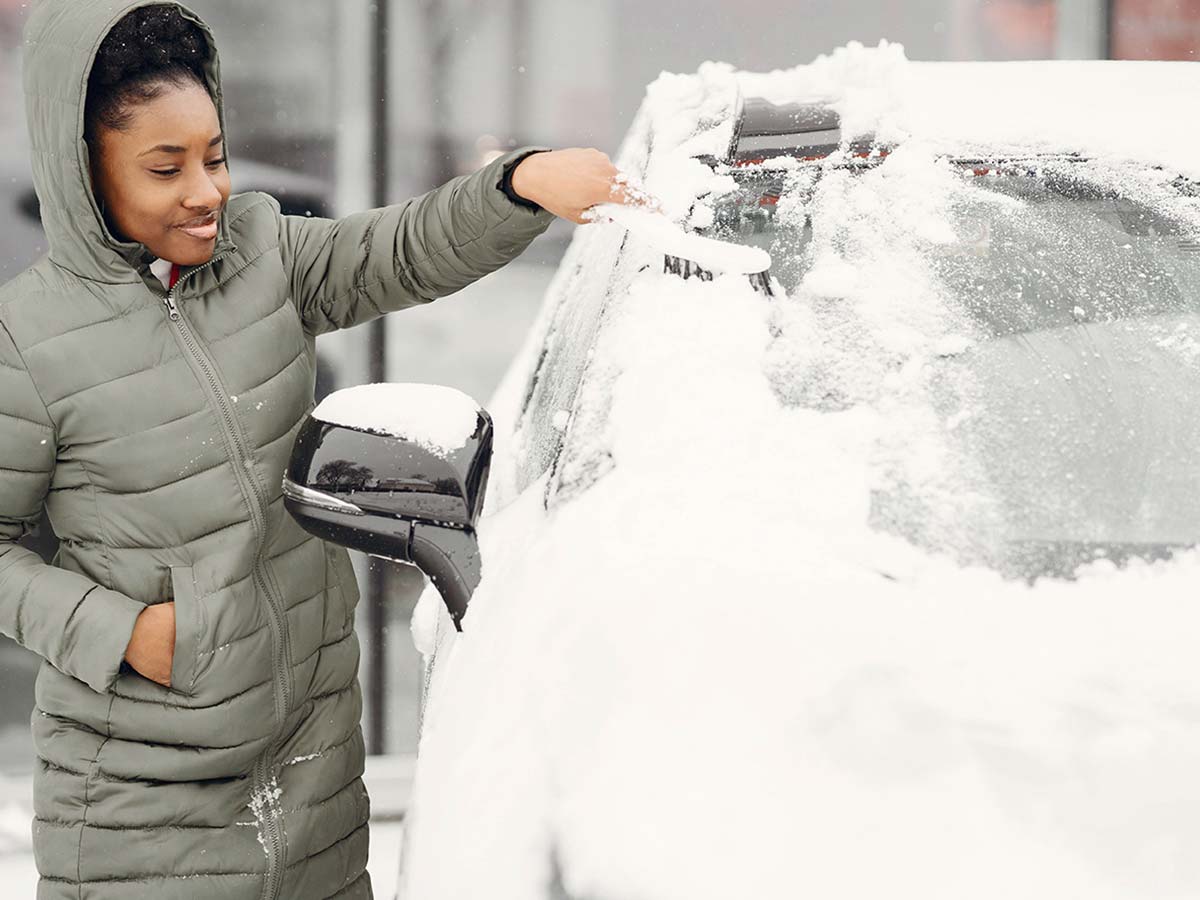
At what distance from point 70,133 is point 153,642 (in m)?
0.66

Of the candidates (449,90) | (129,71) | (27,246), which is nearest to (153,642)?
(129,71)

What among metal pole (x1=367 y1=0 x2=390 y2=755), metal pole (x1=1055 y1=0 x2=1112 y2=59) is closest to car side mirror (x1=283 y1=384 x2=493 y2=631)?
metal pole (x1=367 y1=0 x2=390 y2=755)

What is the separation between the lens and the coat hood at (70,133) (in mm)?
1653

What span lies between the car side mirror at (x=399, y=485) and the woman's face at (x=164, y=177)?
1.48ft

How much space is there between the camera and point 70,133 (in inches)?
65.1

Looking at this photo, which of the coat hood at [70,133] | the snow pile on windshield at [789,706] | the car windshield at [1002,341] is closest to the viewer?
the snow pile on windshield at [789,706]

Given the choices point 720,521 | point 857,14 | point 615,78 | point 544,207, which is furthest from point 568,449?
point 857,14

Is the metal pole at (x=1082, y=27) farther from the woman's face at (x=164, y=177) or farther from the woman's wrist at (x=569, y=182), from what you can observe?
the woman's face at (x=164, y=177)

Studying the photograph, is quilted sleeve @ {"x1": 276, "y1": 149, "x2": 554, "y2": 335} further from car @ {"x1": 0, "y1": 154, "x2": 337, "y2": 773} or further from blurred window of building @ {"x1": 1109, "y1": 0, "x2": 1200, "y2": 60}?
blurred window of building @ {"x1": 1109, "y1": 0, "x2": 1200, "y2": 60}

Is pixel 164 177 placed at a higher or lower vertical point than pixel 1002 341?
higher

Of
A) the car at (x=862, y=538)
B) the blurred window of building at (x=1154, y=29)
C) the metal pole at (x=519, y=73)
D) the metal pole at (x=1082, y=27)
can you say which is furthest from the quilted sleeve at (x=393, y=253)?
the blurred window of building at (x=1154, y=29)

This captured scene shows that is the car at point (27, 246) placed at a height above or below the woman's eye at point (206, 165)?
below

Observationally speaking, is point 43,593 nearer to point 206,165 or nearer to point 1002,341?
point 206,165

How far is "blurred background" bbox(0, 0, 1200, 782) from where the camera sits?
383 centimetres
